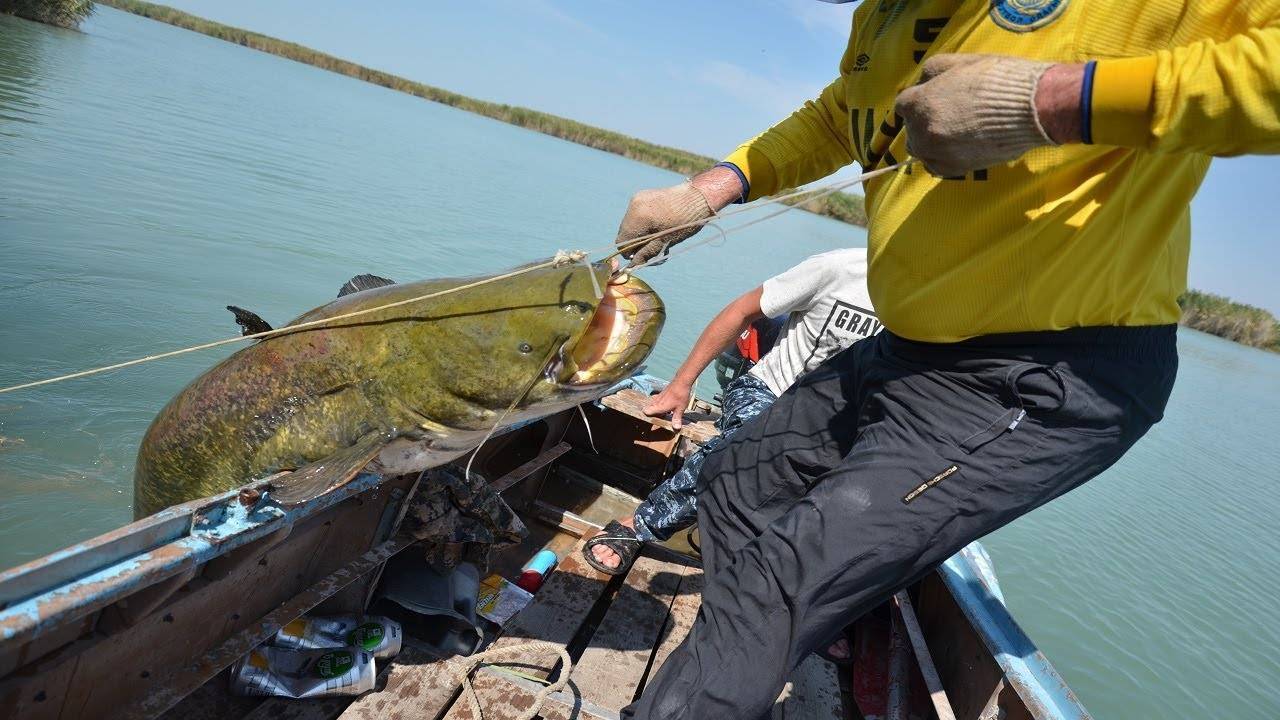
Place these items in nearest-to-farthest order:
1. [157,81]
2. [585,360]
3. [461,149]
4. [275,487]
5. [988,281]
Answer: [988,281] < [275,487] < [585,360] < [157,81] < [461,149]

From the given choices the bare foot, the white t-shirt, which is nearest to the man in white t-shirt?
the white t-shirt

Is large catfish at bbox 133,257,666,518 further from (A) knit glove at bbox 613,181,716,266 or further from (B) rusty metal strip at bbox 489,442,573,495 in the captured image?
(B) rusty metal strip at bbox 489,442,573,495

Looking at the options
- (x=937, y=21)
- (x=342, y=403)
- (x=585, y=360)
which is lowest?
(x=342, y=403)

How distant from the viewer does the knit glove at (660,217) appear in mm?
2023

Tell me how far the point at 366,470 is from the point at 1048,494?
5.62 ft

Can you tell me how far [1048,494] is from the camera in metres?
1.60

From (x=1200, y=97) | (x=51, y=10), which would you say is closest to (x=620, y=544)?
(x=1200, y=97)

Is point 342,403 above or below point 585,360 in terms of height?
below

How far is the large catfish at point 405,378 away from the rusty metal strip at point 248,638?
388 millimetres

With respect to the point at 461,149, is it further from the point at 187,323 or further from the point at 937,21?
the point at 937,21

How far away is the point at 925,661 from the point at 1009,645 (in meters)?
0.30

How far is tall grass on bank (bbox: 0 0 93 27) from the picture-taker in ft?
91.7

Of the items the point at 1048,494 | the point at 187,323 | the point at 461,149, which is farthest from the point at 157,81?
the point at 1048,494

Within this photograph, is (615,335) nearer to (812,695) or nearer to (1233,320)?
(812,695)
